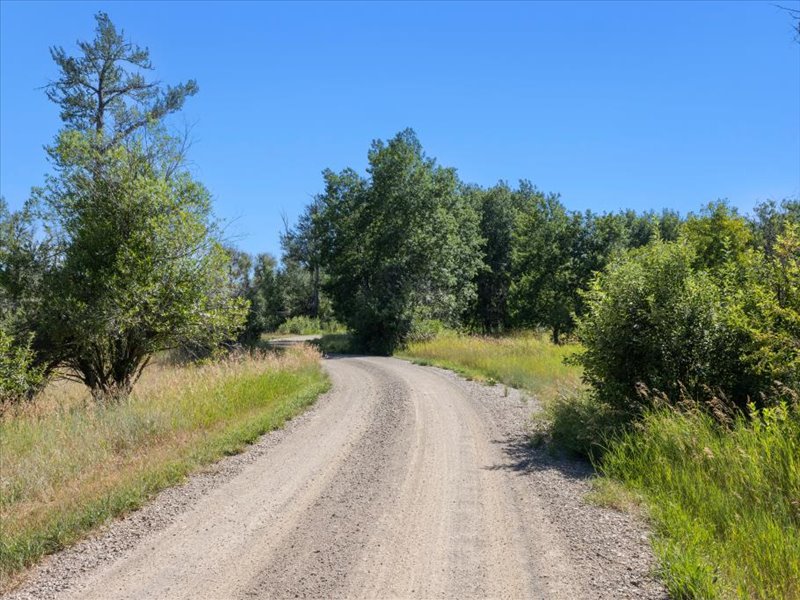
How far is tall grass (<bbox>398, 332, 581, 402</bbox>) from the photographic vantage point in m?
15.0

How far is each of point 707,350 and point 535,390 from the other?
7.32 metres

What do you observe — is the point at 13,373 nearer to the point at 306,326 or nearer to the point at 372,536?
the point at 372,536

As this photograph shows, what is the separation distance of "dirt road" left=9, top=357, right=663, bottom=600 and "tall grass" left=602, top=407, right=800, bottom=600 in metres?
0.39

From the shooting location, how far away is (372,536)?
5.26m

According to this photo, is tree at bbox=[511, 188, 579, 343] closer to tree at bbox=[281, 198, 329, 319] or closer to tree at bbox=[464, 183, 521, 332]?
tree at bbox=[464, 183, 521, 332]

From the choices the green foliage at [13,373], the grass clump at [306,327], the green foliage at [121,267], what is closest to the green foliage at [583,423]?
the green foliage at [121,267]

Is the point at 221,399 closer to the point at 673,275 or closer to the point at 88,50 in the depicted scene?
the point at 673,275

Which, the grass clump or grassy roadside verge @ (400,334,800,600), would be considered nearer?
grassy roadside verge @ (400,334,800,600)

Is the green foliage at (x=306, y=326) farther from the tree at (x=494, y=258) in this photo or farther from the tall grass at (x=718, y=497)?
the tall grass at (x=718, y=497)

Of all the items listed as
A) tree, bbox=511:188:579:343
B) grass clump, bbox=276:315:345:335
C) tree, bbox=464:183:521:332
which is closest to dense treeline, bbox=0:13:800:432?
tree, bbox=511:188:579:343

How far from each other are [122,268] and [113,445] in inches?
218

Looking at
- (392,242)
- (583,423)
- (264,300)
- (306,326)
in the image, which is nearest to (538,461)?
(583,423)

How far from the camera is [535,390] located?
1530 centimetres

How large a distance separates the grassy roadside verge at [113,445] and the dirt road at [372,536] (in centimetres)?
34
